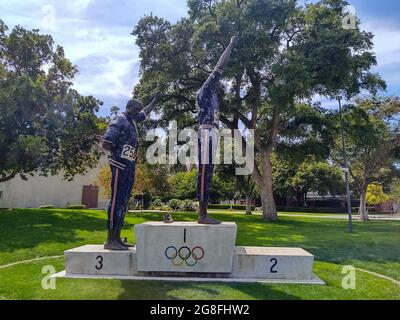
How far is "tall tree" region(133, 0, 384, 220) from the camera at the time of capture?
18.3 meters

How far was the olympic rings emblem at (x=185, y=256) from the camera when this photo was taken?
21.7 feet

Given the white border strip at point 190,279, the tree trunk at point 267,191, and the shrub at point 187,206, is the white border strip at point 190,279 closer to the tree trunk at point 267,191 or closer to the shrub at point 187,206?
the tree trunk at point 267,191

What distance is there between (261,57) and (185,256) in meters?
13.6

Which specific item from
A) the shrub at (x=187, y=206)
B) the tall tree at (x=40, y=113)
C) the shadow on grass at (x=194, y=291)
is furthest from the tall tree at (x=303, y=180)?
the shadow on grass at (x=194, y=291)

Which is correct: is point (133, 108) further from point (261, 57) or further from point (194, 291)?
point (261, 57)

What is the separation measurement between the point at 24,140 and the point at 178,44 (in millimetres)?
9422

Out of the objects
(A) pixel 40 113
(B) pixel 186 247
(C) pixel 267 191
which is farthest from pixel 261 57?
(B) pixel 186 247

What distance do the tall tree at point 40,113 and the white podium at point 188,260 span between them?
9.75m

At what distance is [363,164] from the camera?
28.4 meters

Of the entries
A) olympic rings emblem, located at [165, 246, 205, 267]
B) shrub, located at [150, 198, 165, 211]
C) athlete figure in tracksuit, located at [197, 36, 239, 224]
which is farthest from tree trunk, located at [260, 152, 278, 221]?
shrub, located at [150, 198, 165, 211]

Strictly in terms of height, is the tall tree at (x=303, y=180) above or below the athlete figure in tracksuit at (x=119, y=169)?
above
